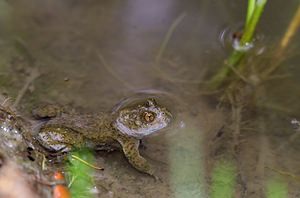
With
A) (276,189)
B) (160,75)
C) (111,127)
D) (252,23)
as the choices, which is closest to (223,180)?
(276,189)

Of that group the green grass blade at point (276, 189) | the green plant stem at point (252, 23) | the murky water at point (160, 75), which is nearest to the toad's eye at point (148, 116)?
the murky water at point (160, 75)

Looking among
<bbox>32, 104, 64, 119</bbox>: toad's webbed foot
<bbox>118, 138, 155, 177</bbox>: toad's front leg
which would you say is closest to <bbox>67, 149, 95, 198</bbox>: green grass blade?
<bbox>118, 138, 155, 177</bbox>: toad's front leg

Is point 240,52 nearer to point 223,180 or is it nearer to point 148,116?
point 148,116

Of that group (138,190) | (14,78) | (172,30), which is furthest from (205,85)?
(14,78)

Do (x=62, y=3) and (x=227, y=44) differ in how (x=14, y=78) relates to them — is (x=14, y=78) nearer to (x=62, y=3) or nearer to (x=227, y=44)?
(x=62, y=3)

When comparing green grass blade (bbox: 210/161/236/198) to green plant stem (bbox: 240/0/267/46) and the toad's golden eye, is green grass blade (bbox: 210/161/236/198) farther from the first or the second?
green plant stem (bbox: 240/0/267/46)

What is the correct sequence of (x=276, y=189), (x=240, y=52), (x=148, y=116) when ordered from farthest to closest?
(x=240, y=52) → (x=148, y=116) → (x=276, y=189)

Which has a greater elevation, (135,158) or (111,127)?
(111,127)
